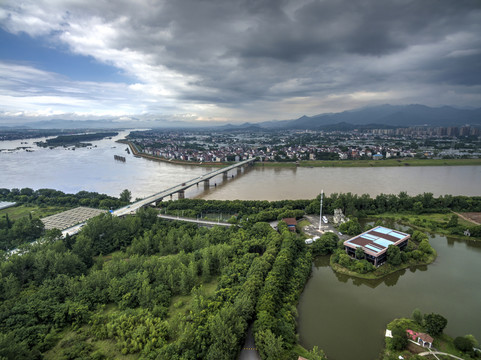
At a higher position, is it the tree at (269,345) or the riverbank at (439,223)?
the tree at (269,345)

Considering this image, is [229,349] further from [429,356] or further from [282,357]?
[429,356]

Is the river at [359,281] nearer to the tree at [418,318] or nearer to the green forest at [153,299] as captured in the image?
the tree at [418,318]

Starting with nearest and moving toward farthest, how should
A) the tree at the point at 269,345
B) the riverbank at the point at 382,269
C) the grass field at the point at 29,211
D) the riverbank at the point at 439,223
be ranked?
1. the tree at the point at 269,345
2. the riverbank at the point at 382,269
3. the riverbank at the point at 439,223
4. the grass field at the point at 29,211

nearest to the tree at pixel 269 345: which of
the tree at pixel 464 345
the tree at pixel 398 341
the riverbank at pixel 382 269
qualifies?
the tree at pixel 398 341

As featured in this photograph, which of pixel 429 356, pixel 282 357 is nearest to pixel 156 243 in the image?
pixel 282 357

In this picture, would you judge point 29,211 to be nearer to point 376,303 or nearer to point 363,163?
point 376,303

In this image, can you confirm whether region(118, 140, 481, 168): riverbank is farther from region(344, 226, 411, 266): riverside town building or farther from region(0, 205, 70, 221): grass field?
region(344, 226, 411, 266): riverside town building

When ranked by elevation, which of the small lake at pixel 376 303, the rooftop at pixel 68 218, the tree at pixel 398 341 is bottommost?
the small lake at pixel 376 303

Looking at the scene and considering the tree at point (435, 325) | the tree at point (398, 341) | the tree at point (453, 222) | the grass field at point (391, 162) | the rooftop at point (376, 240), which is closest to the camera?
the tree at point (398, 341)
